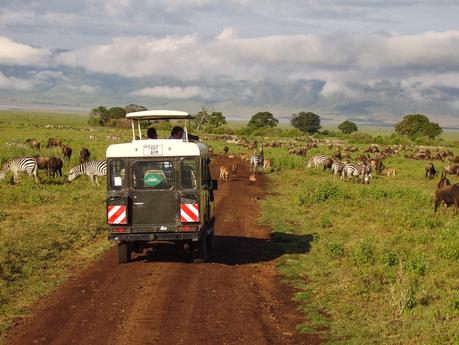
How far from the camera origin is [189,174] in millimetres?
13719

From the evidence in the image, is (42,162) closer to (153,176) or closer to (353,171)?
(353,171)

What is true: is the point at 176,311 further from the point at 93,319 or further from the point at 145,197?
the point at 145,197

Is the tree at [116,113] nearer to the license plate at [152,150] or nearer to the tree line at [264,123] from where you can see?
the tree line at [264,123]

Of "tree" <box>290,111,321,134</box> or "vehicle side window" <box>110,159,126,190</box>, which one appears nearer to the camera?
"vehicle side window" <box>110,159,126,190</box>

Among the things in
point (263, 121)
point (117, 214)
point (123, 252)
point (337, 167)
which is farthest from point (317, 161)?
point (263, 121)

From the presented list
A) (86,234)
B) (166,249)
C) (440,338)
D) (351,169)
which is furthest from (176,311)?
(351,169)

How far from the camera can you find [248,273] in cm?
1384

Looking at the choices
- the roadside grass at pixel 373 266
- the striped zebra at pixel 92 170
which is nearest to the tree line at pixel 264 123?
the striped zebra at pixel 92 170

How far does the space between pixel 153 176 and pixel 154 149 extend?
0.64m

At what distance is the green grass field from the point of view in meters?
10.4

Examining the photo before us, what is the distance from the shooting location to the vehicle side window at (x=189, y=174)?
13672 millimetres

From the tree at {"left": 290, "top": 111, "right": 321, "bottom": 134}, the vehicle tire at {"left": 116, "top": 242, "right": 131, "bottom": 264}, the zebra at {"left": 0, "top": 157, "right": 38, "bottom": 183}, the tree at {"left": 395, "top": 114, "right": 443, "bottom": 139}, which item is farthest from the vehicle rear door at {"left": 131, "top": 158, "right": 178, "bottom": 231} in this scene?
the tree at {"left": 290, "top": 111, "right": 321, "bottom": 134}

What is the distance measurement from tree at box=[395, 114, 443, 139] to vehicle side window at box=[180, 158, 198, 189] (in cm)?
9317

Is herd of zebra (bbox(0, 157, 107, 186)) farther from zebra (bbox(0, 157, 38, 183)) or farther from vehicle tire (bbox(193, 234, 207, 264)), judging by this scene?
vehicle tire (bbox(193, 234, 207, 264))
